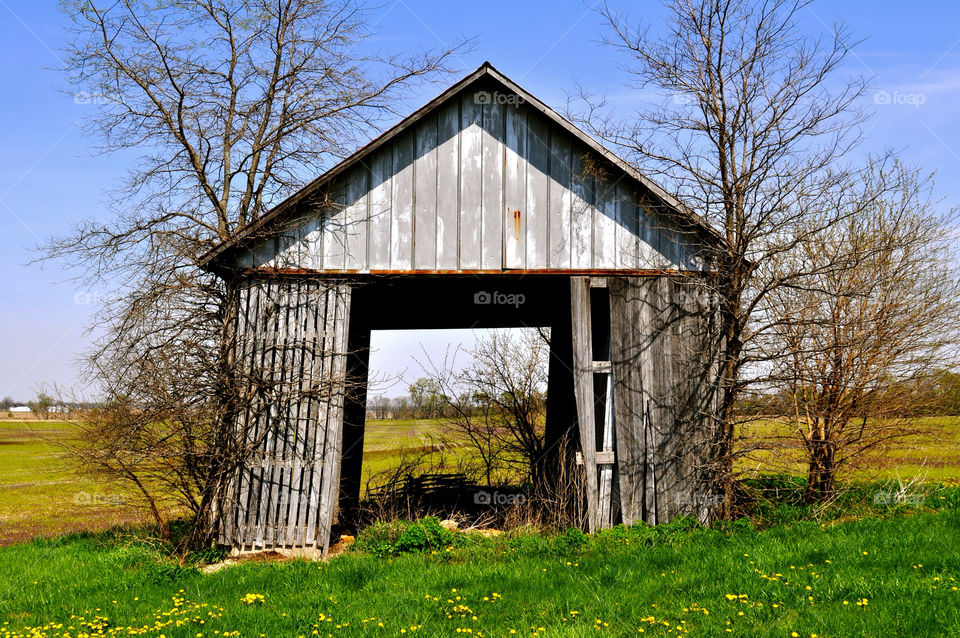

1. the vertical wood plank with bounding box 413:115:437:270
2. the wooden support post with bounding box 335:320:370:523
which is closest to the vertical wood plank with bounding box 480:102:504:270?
the vertical wood plank with bounding box 413:115:437:270

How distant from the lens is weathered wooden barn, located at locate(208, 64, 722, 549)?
9.66 m

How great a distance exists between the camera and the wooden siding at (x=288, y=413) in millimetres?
9422

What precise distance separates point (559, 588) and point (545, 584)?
19 centimetres

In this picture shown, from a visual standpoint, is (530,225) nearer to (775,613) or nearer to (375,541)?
(375,541)

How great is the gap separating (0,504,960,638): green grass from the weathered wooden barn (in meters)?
1.37

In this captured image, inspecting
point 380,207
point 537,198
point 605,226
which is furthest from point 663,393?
point 380,207

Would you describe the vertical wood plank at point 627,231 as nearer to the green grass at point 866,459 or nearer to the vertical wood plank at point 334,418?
the green grass at point 866,459

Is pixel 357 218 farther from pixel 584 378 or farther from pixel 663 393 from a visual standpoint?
pixel 663 393

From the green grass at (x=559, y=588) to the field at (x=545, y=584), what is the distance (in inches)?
0.8

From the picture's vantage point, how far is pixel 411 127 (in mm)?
9930

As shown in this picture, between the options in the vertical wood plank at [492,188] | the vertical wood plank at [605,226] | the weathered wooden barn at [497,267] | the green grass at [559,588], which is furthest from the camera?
the vertical wood plank at [605,226]

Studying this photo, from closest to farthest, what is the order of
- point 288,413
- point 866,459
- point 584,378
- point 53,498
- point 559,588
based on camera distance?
point 559,588 → point 288,413 → point 584,378 → point 866,459 → point 53,498

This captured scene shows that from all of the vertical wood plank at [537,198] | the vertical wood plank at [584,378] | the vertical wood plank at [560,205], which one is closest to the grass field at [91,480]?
the vertical wood plank at [584,378]

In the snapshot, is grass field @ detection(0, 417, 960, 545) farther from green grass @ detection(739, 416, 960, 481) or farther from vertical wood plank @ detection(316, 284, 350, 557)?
vertical wood plank @ detection(316, 284, 350, 557)
